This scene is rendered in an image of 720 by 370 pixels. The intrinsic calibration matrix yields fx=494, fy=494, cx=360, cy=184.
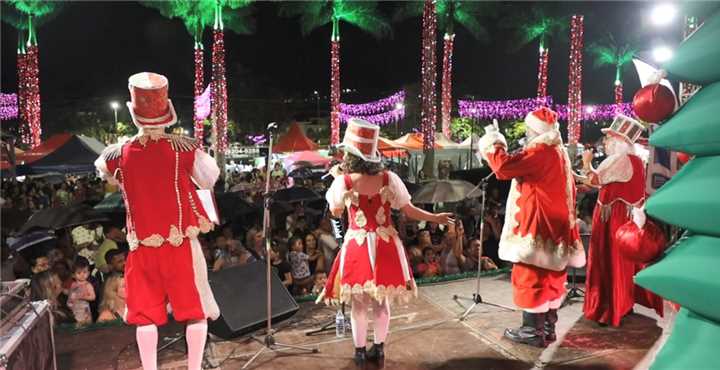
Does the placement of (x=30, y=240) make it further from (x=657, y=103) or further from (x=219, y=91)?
(x=219, y=91)

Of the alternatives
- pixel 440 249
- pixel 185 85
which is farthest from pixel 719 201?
pixel 185 85

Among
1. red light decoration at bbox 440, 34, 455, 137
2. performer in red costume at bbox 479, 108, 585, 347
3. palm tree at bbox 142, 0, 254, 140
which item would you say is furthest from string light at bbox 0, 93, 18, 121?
performer in red costume at bbox 479, 108, 585, 347

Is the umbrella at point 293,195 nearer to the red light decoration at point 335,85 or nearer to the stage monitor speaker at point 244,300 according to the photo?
the stage monitor speaker at point 244,300

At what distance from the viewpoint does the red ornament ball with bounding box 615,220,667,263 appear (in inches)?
51.6

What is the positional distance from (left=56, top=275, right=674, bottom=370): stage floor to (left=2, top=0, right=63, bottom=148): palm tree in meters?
21.5

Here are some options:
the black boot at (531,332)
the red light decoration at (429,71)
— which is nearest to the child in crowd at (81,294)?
the black boot at (531,332)

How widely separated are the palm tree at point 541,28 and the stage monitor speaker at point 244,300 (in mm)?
24337

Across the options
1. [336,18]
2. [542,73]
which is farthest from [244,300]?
[542,73]

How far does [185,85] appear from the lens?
43.9 metres

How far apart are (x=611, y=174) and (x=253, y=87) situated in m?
39.2

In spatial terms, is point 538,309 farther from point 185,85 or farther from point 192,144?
point 185,85

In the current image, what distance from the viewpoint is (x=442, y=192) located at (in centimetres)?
759

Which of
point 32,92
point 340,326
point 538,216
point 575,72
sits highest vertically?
point 575,72

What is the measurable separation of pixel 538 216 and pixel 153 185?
10.1ft
